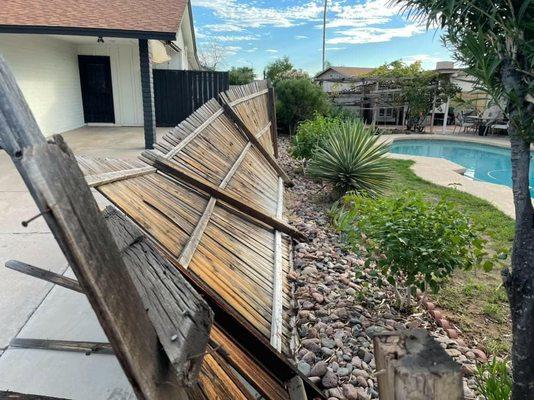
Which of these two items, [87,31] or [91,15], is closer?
[87,31]

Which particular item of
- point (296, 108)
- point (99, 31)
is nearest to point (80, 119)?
point (99, 31)

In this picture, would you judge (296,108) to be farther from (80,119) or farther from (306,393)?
(306,393)

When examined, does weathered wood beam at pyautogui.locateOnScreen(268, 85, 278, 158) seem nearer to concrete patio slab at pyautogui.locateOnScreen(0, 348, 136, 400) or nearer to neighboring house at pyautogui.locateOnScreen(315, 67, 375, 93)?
concrete patio slab at pyautogui.locateOnScreen(0, 348, 136, 400)

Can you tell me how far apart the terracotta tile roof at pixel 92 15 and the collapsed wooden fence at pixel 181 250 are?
3.43 m

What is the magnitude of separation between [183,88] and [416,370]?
12285 millimetres

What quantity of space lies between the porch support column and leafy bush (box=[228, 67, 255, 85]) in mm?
18738

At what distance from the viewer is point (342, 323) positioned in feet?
11.6

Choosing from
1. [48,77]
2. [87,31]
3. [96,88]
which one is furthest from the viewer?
[96,88]

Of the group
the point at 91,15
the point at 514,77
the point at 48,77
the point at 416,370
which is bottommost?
the point at 416,370

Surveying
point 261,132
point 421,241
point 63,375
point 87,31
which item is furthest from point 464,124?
point 63,375

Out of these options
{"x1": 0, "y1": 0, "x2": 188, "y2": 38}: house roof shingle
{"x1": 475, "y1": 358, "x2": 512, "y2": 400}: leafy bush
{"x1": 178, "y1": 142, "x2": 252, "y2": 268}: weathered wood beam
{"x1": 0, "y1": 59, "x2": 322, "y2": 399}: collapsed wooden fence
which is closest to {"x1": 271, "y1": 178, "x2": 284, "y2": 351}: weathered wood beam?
{"x1": 0, "y1": 59, "x2": 322, "y2": 399}: collapsed wooden fence

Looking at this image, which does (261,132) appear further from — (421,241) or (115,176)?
(115,176)

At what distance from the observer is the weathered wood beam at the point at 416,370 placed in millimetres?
1367

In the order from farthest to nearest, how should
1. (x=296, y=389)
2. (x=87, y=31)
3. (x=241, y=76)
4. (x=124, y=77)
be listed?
(x=241, y=76) → (x=124, y=77) → (x=87, y=31) → (x=296, y=389)
